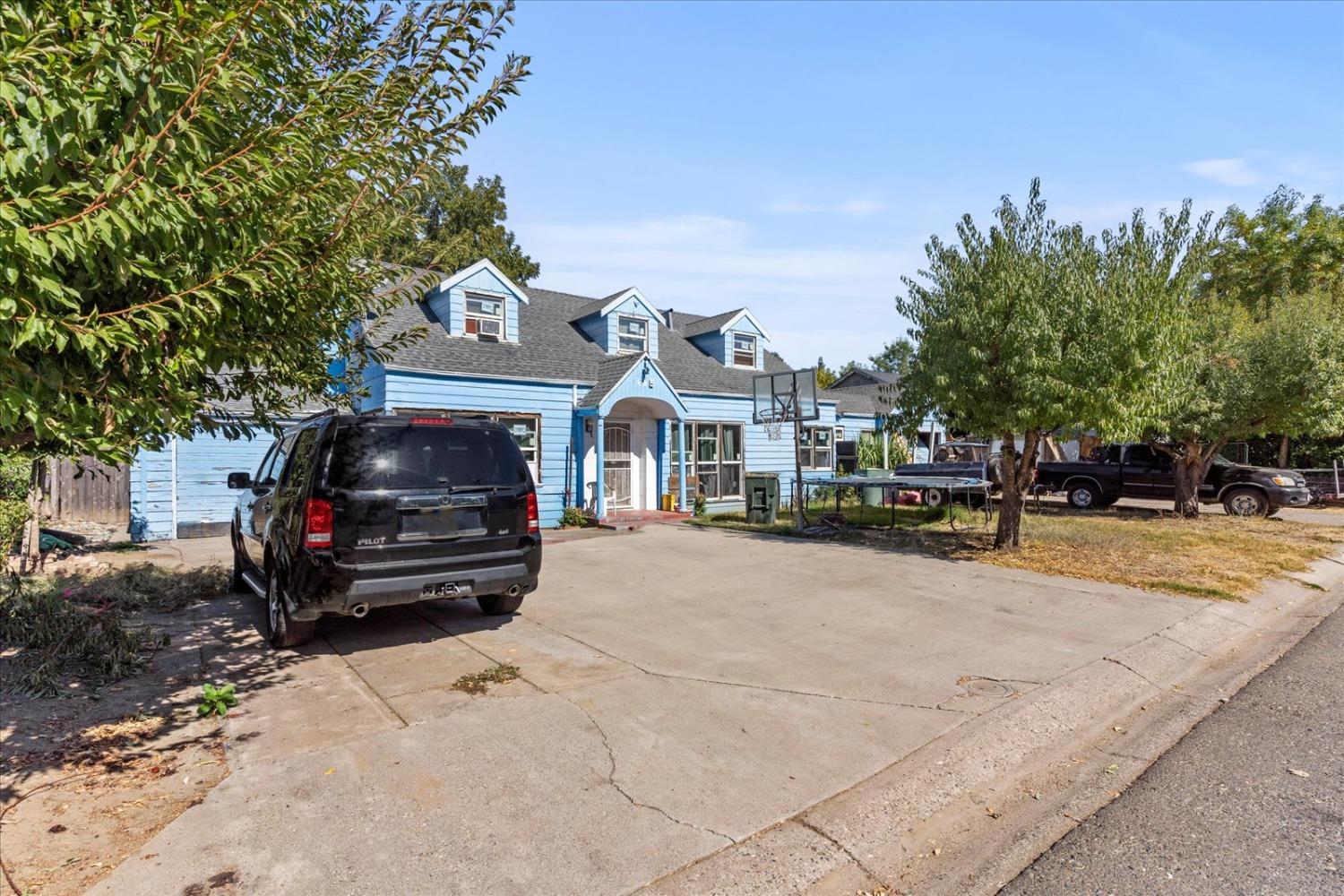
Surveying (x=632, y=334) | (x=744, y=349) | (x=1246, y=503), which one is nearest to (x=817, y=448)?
(x=744, y=349)

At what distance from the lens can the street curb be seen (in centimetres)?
308

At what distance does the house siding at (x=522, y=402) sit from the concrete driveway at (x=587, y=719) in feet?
21.3

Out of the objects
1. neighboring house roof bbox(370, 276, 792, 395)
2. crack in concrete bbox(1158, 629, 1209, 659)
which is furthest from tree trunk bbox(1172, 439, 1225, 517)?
crack in concrete bbox(1158, 629, 1209, 659)

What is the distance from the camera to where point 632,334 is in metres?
19.4

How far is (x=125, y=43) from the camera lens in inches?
98.7

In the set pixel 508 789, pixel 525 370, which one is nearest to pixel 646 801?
pixel 508 789

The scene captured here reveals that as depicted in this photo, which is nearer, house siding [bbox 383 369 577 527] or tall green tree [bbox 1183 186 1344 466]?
house siding [bbox 383 369 577 527]

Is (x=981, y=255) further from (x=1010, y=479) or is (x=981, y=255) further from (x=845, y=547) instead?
(x=845, y=547)

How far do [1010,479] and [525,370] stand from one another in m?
10.3

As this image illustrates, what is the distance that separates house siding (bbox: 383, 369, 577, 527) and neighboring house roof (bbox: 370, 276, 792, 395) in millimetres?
255

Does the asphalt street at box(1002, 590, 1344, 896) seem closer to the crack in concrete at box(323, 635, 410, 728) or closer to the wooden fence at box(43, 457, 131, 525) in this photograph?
the crack in concrete at box(323, 635, 410, 728)

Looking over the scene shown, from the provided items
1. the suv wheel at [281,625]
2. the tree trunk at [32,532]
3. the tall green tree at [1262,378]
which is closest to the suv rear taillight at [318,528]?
the suv wheel at [281,625]

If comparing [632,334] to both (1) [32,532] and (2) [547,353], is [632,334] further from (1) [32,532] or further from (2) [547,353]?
(1) [32,532]

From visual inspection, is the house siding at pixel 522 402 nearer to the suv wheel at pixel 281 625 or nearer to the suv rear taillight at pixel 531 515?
the suv wheel at pixel 281 625
